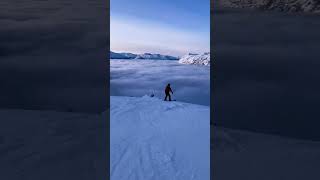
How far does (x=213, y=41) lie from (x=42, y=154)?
220 centimetres

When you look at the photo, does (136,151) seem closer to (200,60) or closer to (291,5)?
(291,5)

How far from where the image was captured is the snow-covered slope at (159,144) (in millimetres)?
2783

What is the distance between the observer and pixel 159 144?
349cm

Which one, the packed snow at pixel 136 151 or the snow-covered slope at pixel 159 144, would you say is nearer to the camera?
the packed snow at pixel 136 151

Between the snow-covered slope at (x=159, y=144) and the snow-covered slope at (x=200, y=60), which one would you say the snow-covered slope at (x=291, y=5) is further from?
the snow-covered slope at (x=200, y=60)

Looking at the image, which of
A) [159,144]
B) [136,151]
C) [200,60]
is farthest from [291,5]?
[200,60]

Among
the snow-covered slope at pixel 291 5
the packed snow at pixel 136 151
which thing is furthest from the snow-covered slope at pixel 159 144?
the snow-covered slope at pixel 291 5

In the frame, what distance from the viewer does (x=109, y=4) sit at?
2781 millimetres

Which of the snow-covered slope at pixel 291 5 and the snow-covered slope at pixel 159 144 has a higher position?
the snow-covered slope at pixel 291 5

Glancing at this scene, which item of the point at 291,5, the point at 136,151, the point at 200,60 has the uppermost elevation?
the point at 200,60

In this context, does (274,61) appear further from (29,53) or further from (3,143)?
(29,53)

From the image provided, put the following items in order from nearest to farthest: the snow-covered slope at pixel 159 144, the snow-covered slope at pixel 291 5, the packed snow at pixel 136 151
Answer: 1. the packed snow at pixel 136 151
2. the snow-covered slope at pixel 159 144
3. the snow-covered slope at pixel 291 5

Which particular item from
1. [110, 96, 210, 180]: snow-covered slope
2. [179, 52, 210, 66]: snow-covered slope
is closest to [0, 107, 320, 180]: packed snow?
[110, 96, 210, 180]: snow-covered slope

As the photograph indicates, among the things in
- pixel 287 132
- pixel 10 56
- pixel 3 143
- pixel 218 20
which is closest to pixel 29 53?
pixel 10 56
